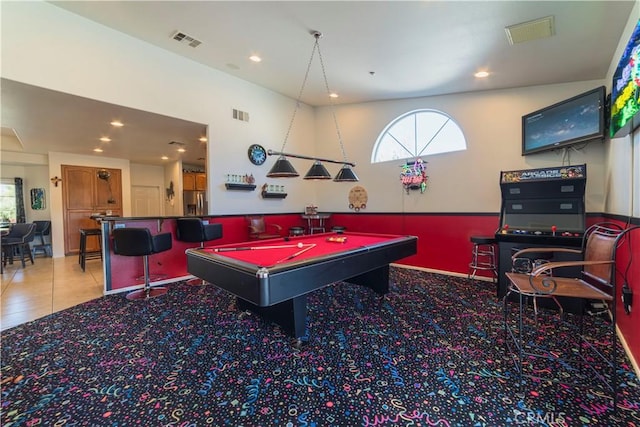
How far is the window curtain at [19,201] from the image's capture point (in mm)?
7328

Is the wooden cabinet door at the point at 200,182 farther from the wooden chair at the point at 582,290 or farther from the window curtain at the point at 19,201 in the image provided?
the wooden chair at the point at 582,290

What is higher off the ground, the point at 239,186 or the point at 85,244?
the point at 239,186

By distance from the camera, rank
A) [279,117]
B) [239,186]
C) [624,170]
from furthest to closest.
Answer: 1. [279,117]
2. [239,186]
3. [624,170]

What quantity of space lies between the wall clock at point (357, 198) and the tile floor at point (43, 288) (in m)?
4.67

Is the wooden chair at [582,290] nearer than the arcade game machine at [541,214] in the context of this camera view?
Yes

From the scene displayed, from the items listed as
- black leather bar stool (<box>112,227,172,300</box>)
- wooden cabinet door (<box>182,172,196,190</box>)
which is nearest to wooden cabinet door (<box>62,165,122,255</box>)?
wooden cabinet door (<box>182,172,196,190</box>)

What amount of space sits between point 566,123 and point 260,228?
5.03 m

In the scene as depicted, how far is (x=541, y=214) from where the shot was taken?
11.9ft

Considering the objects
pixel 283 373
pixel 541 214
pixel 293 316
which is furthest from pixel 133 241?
pixel 541 214

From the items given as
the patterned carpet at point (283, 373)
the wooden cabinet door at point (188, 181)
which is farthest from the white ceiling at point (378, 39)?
the wooden cabinet door at point (188, 181)

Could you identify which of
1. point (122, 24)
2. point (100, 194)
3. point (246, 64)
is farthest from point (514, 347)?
point (100, 194)

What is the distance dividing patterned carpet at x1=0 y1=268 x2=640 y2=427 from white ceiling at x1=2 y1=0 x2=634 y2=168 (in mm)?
3065

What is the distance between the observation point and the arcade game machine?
326 centimetres

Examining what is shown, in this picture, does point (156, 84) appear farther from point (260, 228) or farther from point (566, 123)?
point (566, 123)
